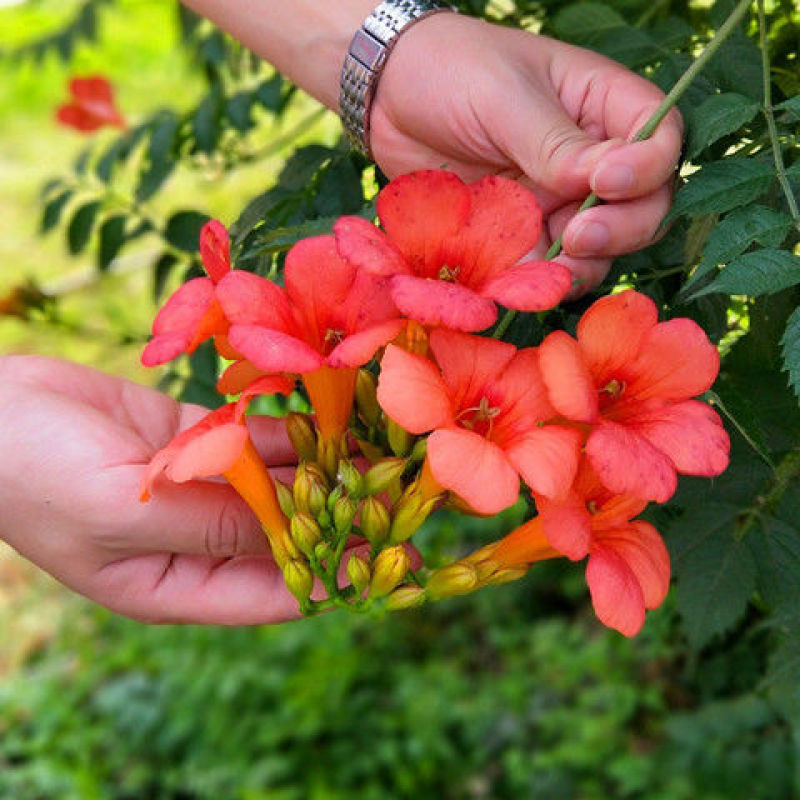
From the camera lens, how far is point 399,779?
398cm

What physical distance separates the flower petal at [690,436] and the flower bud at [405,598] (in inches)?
13.9

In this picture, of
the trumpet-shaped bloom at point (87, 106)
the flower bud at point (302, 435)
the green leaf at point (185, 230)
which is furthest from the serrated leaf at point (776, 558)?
the trumpet-shaped bloom at point (87, 106)

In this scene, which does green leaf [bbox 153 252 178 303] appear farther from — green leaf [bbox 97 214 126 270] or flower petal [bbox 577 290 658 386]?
flower petal [bbox 577 290 658 386]

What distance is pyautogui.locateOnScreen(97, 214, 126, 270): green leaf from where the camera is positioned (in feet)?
8.61

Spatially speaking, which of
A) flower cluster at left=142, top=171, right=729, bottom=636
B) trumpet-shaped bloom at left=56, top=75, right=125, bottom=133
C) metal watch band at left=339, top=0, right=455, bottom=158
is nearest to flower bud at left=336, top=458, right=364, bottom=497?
flower cluster at left=142, top=171, right=729, bottom=636

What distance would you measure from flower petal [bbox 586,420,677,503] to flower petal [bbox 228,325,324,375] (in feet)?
1.10

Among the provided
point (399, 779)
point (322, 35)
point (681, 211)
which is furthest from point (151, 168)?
point (399, 779)

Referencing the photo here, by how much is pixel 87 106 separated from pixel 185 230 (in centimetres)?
173

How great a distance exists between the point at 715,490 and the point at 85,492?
1.02 meters

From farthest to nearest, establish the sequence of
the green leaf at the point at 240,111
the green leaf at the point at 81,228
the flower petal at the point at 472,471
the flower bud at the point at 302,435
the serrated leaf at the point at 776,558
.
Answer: the green leaf at the point at 81,228 < the green leaf at the point at 240,111 < the serrated leaf at the point at 776,558 < the flower bud at the point at 302,435 < the flower petal at the point at 472,471

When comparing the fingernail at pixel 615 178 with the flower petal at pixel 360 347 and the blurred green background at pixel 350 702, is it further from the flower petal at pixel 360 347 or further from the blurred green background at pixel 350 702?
the blurred green background at pixel 350 702

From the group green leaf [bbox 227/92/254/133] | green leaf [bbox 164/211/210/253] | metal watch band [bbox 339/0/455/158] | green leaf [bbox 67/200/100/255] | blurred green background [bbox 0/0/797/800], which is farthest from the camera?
blurred green background [bbox 0/0/797/800]

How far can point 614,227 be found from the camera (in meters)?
1.46

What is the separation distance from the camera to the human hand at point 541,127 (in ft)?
4.79
